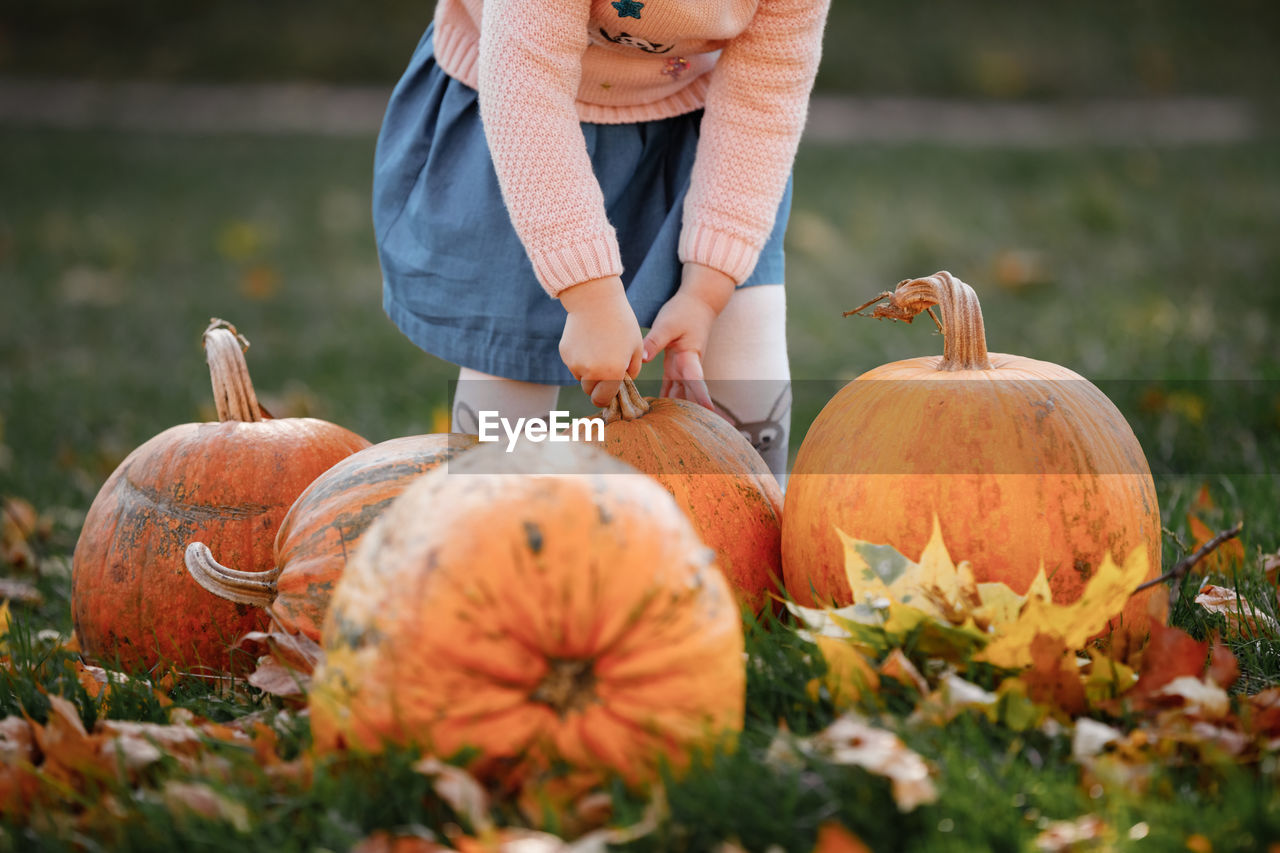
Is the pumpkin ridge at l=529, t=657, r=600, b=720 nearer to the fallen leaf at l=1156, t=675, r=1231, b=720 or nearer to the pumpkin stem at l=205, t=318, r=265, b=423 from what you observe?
the fallen leaf at l=1156, t=675, r=1231, b=720

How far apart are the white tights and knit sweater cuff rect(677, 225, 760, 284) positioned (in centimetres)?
16

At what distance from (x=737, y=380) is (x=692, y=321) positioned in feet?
0.81

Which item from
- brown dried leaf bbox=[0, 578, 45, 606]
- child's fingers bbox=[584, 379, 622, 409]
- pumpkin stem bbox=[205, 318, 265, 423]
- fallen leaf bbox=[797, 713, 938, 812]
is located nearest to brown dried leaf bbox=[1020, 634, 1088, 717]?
fallen leaf bbox=[797, 713, 938, 812]

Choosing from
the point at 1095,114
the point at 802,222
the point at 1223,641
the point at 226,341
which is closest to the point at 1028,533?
the point at 1223,641

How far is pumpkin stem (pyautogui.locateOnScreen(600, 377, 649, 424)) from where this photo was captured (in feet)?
5.85

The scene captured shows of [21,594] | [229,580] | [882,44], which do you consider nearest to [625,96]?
[229,580]

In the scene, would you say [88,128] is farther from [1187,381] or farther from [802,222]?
[1187,381]

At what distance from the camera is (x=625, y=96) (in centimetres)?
212

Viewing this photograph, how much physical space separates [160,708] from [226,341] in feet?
2.41

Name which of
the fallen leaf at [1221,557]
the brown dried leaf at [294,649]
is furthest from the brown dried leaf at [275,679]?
the fallen leaf at [1221,557]

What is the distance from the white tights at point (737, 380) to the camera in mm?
2164

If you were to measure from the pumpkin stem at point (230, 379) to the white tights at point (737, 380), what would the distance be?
0.40 meters

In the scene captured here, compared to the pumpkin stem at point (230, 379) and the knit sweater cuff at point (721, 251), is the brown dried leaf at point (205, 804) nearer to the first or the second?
the pumpkin stem at point (230, 379)

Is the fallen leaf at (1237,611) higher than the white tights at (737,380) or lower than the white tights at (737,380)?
lower
